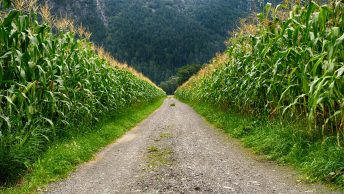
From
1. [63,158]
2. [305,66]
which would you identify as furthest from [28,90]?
[305,66]

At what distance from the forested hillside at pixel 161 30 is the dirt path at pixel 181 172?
131m

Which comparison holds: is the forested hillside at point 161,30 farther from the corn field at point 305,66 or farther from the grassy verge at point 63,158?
the corn field at point 305,66

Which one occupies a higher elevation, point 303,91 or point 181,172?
point 303,91

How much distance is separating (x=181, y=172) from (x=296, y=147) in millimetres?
2252

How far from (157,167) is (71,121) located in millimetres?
3984

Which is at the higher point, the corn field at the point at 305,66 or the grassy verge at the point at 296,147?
the corn field at the point at 305,66

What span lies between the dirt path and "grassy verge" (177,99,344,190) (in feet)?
0.86

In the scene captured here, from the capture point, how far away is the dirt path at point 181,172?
485 cm

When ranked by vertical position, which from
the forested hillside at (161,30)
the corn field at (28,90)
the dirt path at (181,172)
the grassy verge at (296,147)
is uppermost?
the forested hillside at (161,30)

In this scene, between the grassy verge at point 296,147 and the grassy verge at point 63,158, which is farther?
the grassy verge at point 63,158

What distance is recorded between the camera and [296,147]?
6.27 meters

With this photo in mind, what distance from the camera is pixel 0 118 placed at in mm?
5988

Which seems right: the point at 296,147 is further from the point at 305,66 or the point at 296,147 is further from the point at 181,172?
the point at 181,172

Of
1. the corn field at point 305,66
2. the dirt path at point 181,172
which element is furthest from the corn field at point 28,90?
the corn field at point 305,66
